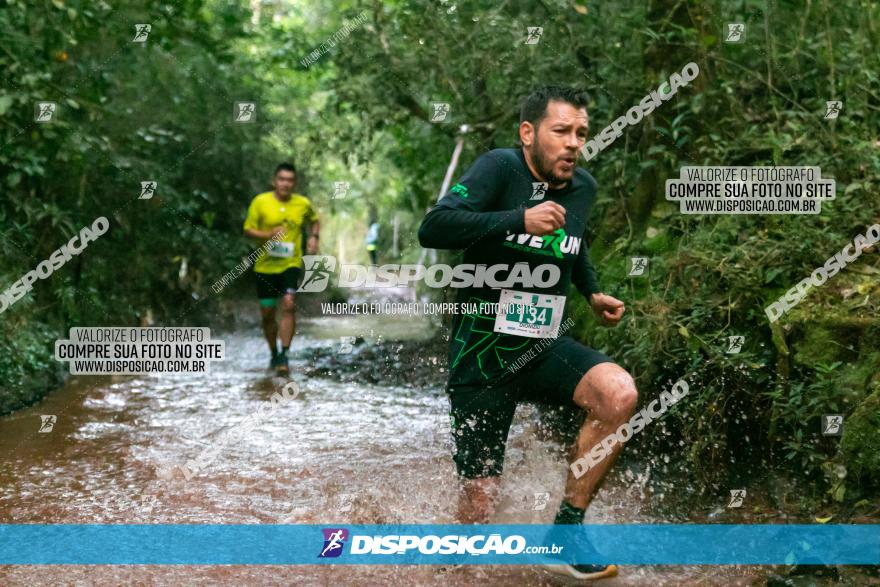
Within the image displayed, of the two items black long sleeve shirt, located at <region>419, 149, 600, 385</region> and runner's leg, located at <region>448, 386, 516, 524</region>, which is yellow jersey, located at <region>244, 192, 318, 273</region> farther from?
runner's leg, located at <region>448, 386, 516, 524</region>

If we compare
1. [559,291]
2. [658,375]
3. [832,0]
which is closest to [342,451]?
[658,375]

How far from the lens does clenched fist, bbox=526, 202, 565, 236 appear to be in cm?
366

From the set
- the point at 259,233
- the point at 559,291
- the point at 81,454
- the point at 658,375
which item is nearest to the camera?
the point at 559,291

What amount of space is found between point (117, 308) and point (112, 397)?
278cm

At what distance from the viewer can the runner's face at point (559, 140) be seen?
396cm

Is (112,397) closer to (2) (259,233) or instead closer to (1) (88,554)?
(2) (259,233)

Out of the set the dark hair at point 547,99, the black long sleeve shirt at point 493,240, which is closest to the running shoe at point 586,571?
the black long sleeve shirt at point 493,240

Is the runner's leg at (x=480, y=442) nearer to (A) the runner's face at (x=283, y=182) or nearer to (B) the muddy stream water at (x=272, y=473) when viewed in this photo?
(B) the muddy stream water at (x=272, y=473)

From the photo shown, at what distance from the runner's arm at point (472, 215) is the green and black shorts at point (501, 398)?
0.58m

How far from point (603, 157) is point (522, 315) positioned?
4116 mm

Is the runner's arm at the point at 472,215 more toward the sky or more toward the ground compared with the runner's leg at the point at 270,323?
more toward the sky

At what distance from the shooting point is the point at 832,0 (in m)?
7.32

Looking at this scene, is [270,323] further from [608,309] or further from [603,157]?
[608,309]

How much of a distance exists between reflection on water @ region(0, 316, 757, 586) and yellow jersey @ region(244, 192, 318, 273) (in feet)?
4.44
